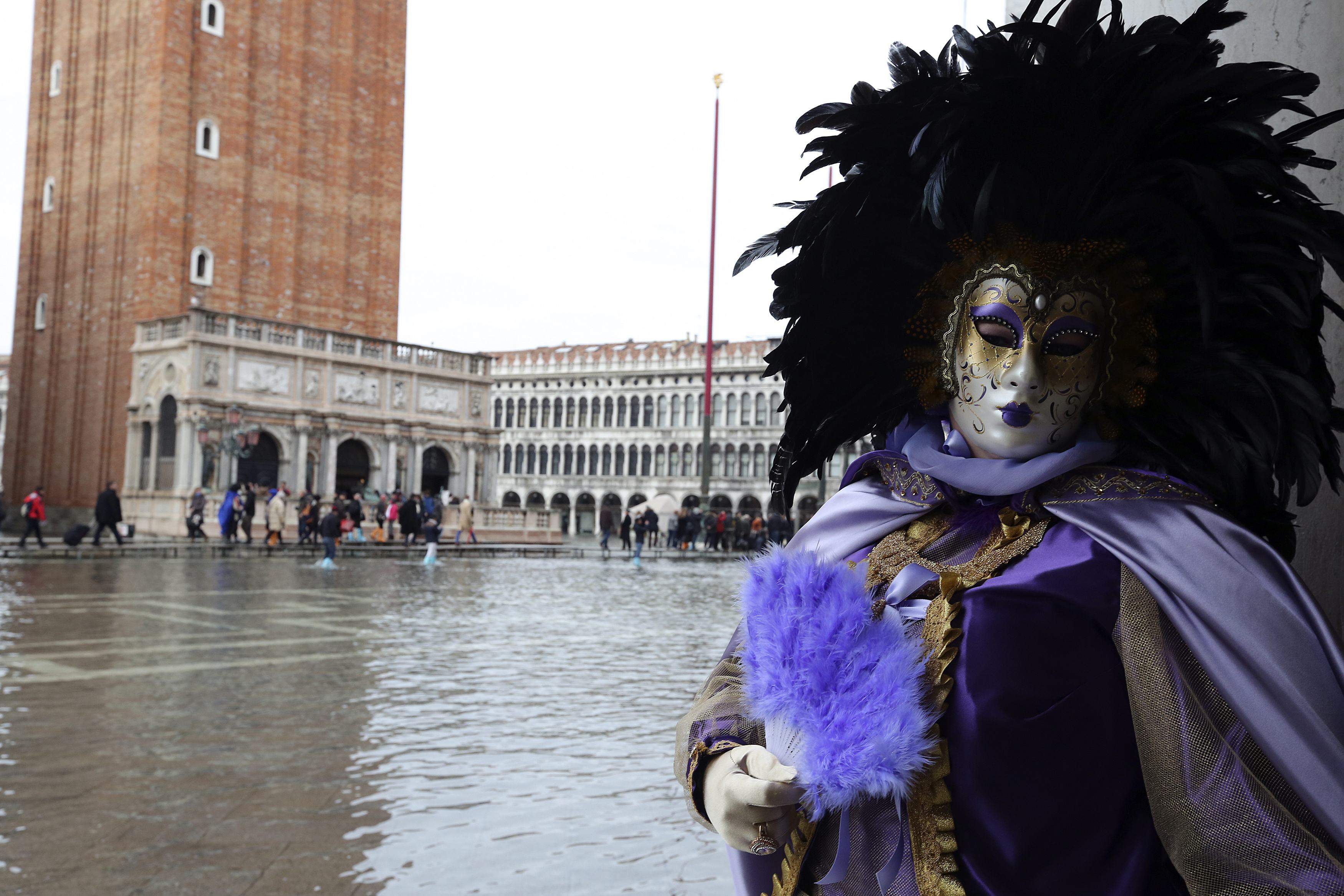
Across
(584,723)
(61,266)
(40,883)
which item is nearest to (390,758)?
(584,723)

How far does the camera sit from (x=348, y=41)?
129 feet

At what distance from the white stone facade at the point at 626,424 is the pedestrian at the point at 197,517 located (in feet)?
139

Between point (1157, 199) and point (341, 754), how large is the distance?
5.20 m

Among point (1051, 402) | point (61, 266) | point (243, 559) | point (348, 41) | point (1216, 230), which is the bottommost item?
point (243, 559)

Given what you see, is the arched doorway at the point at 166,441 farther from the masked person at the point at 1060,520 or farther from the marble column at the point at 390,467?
the masked person at the point at 1060,520

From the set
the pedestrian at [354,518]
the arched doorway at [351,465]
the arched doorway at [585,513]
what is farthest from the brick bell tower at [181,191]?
the arched doorway at [585,513]

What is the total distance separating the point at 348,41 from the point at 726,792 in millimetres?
41957

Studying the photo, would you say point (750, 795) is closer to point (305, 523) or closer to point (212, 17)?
point (305, 523)

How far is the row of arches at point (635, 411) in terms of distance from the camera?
72938 millimetres

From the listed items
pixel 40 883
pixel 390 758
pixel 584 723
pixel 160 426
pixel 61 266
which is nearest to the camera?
pixel 40 883

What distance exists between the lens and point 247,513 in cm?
2778

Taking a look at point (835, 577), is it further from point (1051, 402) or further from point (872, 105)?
point (872, 105)

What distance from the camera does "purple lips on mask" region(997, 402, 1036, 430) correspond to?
Answer: 5.60 feet

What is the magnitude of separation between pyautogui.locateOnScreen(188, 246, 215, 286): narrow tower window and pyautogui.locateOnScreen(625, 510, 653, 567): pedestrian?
49.5 ft
